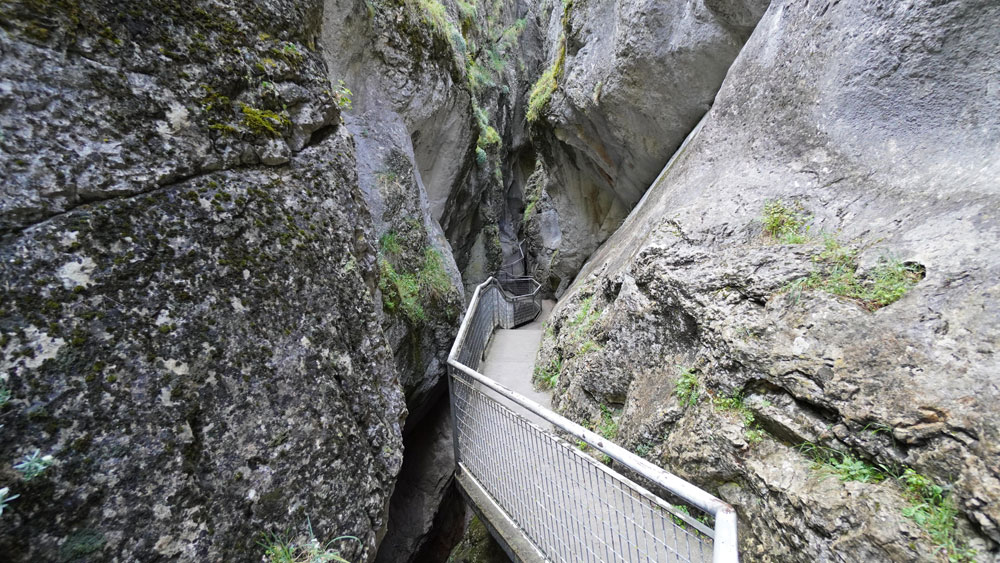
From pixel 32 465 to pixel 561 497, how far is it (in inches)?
111

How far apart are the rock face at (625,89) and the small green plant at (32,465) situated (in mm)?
8237

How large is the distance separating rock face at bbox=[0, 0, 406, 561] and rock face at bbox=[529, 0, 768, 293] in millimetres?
6424

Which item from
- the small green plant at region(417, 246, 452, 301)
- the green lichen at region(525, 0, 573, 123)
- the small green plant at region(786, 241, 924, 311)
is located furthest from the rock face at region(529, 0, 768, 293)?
the small green plant at region(417, 246, 452, 301)

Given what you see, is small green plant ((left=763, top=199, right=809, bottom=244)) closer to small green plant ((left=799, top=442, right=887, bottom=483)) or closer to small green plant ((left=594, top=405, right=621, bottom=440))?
small green plant ((left=799, top=442, right=887, bottom=483))

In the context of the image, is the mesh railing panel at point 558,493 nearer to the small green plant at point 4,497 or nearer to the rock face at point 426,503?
the small green plant at point 4,497

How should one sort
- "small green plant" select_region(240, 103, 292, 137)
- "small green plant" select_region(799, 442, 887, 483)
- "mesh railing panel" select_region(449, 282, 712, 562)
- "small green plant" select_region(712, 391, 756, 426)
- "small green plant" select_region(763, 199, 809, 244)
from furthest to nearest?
"small green plant" select_region(763, 199, 809, 244) < "small green plant" select_region(712, 391, 756, 426) < "mesh railing panel" select_region(449, 282, 712, 562) < "small green plant" select_region(240, 103, 292, 137) < "small green plant" select_region(799, 442, 887, 483)

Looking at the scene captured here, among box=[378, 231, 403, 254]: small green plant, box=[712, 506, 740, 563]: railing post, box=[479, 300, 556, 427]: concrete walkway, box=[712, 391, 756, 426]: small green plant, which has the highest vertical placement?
box=[712, 391, 756, 426]: small green plant

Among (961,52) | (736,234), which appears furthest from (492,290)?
(961,52)

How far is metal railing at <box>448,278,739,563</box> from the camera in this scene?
1.97 meters

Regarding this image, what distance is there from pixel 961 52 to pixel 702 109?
444 centimetres

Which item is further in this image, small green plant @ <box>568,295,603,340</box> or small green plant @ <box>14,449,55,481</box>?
small green plant @ <box>568,295,603,340</box>

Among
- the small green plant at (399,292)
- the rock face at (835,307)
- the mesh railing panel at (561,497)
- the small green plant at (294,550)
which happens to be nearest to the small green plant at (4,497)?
the small green plant at (294,550)

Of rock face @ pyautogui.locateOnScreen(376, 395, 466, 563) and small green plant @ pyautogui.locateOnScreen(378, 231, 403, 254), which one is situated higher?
small green plant @ pyautogui.locateOnScreen(378, 231, 403, 254)

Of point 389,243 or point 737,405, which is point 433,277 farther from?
point 737,405
